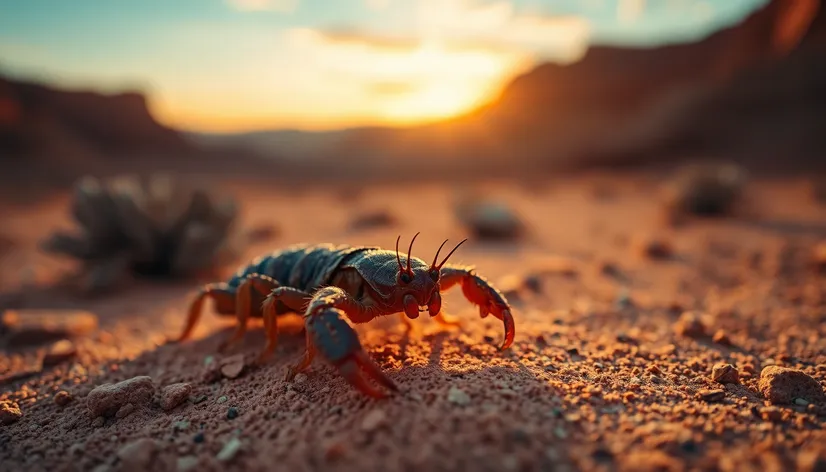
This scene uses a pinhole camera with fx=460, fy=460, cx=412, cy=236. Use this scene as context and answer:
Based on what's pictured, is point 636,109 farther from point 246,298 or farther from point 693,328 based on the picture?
point 246,298

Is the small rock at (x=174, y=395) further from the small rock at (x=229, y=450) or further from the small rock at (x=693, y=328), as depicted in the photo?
the small rock at (x=693, y=328)

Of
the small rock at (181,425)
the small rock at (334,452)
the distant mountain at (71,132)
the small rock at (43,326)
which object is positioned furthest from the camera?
the distant mountain at (71,132)

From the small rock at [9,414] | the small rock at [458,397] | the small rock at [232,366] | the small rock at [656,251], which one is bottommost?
the small rock at [9,414]

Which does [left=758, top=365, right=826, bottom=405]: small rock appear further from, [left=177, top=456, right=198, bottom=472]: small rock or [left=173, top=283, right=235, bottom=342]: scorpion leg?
[left=173, top=283, right=235, bottom=342]: scorpion leg

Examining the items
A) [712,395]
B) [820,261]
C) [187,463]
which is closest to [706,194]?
[820,261]

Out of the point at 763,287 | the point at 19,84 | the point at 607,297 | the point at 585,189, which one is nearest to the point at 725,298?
the point at 763,287

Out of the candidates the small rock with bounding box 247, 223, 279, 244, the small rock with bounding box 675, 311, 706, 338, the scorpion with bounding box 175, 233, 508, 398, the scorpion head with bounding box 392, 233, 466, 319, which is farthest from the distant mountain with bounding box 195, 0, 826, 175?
the scorpion head with bounding box 392, 233, 466, 319

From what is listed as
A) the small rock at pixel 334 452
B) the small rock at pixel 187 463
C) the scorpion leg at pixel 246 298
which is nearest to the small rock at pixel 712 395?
the small rock at pixel 334 452
